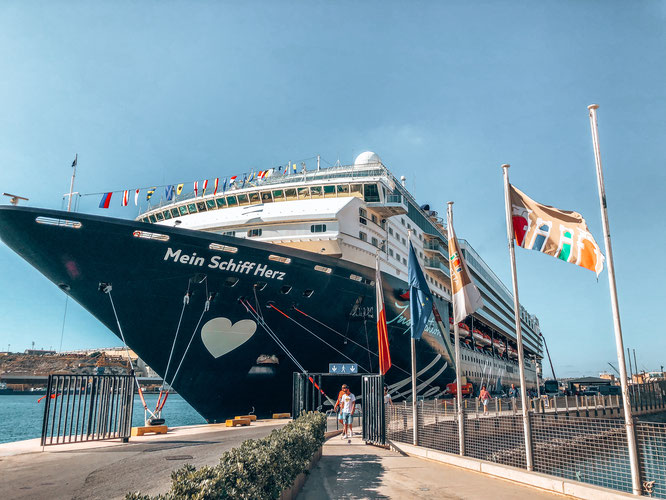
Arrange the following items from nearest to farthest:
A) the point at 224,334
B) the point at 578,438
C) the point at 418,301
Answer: the point at 578,438 → the point at 418,301 → the point at 224,334

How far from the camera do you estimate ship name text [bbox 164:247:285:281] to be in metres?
15.3

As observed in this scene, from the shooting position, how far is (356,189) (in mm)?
23781

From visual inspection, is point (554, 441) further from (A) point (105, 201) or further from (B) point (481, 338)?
(B) point (481, 338)

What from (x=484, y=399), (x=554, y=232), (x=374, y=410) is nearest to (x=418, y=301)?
(x=374, y=410)

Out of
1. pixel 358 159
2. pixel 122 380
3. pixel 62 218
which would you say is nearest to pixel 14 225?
pixel 62 218

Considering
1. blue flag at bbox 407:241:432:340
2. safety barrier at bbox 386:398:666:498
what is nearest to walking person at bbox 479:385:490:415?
safety barrier at bbox 386:398:666:498

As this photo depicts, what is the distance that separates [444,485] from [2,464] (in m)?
8.08

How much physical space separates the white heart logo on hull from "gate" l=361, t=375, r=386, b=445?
209 inches

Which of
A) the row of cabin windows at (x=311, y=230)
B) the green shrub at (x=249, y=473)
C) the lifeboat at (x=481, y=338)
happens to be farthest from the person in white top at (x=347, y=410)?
the lifeboat at (x=481, y=338)

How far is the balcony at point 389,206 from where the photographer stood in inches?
920

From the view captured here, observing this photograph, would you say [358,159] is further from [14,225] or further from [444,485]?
[444,485]

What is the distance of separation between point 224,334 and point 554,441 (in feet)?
37.0

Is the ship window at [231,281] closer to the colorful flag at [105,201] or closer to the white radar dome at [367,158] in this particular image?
the colorful flag at [105,201]

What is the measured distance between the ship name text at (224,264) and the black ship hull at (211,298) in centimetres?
3
